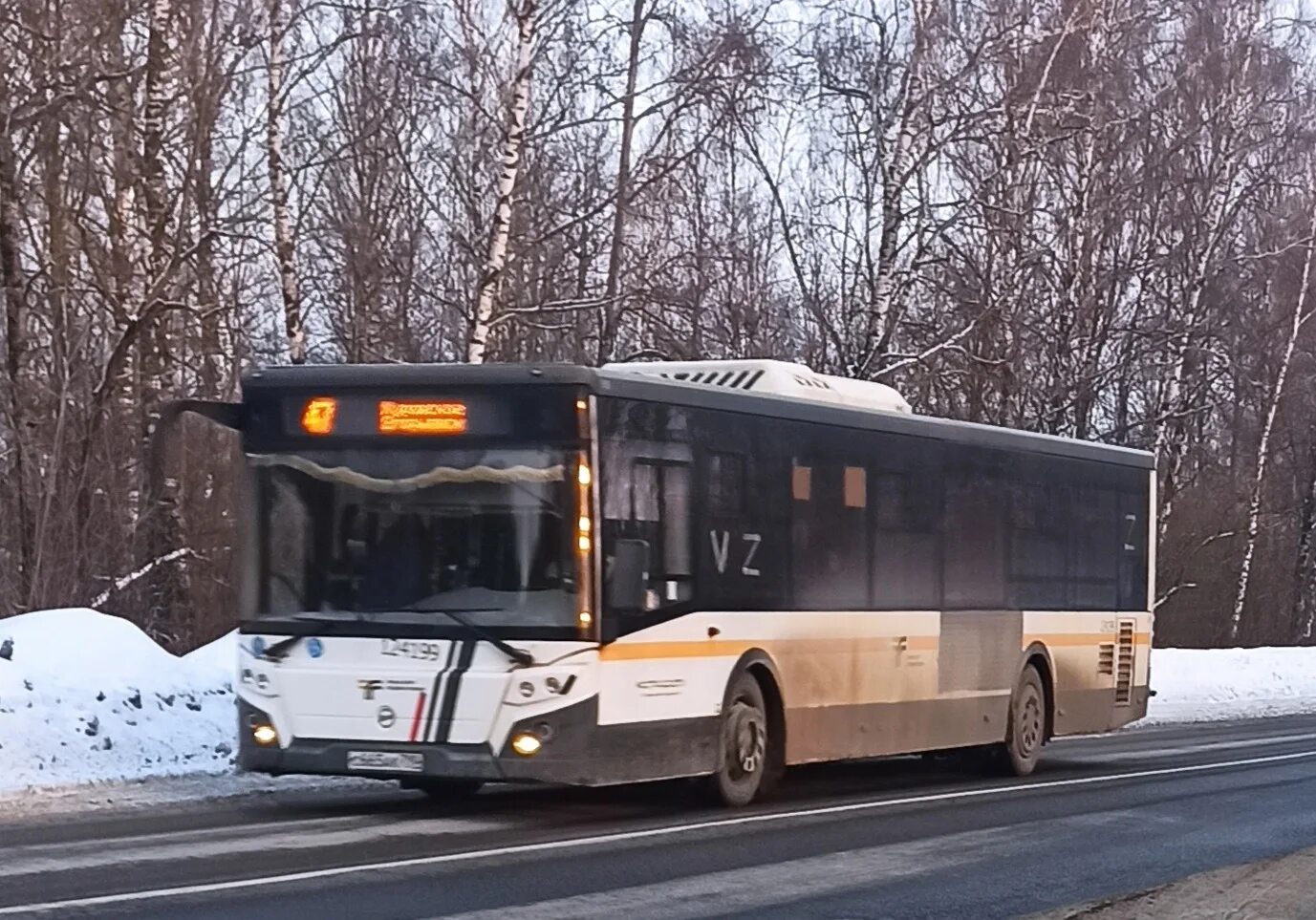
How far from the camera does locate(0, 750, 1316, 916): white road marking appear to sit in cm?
978

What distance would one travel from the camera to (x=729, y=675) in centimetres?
1472

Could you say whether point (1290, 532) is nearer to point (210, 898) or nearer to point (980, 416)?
point (980, 416)

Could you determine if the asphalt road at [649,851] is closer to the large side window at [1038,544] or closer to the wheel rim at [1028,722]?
the wheel rim at [1028,722]

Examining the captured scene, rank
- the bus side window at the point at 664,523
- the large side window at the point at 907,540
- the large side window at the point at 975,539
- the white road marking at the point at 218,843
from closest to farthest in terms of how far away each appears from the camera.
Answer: the white road marking at the point at 218,843
the bus side window at the point at 664,523
the large side window at the point at 907,540
the large side window at the point at 975,539

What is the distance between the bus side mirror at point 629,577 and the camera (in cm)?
1349

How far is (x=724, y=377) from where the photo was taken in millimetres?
16188

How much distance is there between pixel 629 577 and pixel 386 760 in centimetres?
190

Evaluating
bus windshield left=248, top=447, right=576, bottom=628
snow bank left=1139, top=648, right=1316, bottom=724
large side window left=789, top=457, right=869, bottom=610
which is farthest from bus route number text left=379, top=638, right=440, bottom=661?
snow bank left=1139, top=648, right=1316, bottom=724

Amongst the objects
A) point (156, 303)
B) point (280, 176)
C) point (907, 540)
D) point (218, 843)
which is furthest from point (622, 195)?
point (218, 843)

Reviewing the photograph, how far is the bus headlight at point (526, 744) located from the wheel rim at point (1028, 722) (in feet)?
23.1

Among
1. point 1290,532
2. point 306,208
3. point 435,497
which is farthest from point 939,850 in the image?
point 1290,532

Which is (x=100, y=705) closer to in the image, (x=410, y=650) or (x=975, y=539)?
(x=410, y=650)

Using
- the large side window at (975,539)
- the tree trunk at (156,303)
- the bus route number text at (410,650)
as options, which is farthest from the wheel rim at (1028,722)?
the tree trunk at (156,303)

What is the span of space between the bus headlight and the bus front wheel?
188 cm
